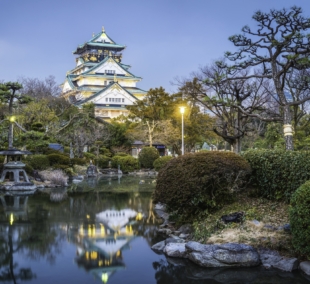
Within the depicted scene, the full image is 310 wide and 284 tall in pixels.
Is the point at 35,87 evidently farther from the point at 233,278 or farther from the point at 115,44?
the point at 233,278

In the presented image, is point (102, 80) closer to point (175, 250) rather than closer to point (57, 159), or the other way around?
point (57, 159)

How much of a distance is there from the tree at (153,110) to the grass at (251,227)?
2428 cm

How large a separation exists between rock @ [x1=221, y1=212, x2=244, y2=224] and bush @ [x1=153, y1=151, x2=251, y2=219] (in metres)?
0.78

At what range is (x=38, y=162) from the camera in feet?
80.2

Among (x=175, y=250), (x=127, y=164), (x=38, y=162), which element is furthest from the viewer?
(x=127, y=164)

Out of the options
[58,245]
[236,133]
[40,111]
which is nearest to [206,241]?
[58,245]

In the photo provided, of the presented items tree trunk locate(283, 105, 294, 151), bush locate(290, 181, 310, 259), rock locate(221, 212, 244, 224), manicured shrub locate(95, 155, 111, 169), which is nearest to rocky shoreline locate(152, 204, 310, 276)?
bush locate(290, 181, 310, 259)

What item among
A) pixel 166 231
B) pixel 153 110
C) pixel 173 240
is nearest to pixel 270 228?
pixel 173 240

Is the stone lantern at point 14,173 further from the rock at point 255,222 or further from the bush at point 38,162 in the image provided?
the rock at point 255,222

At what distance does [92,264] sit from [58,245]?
5.47 feet

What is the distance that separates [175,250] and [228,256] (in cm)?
123

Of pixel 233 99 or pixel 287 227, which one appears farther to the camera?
pixel 233 99

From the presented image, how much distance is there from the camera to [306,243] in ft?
21.9

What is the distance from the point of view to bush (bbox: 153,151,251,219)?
30.7ft
